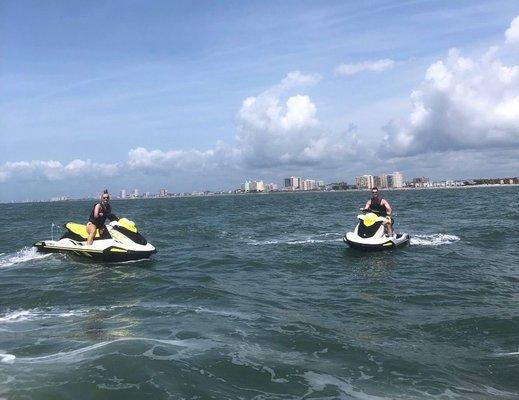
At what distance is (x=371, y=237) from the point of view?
17141mm

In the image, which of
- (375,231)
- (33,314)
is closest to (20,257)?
(33,314)

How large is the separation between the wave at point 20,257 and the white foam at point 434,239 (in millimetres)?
13471

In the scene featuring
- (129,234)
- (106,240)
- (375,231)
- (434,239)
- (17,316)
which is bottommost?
(434,239)

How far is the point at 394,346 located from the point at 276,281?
544 centimetres

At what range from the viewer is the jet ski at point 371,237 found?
16844 millimetres

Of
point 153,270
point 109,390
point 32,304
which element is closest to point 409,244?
point 153,270

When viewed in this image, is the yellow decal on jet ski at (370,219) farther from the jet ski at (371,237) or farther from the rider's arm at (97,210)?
the rider's arm at (97,210)

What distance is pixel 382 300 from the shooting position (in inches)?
406

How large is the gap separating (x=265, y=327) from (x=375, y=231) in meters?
9.70

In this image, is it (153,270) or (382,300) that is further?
(153,270)

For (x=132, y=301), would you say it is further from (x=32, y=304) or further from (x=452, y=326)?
(x=452, y=326)

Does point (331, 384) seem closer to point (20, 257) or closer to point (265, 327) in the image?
point (265, 327)

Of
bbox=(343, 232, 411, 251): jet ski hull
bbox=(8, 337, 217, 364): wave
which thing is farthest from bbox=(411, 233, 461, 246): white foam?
bbox=(8, 337, 217, 364): wave

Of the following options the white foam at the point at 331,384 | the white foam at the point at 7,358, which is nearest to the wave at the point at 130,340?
the white foam at the point at 7,358
